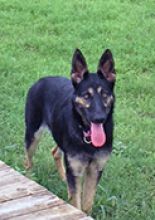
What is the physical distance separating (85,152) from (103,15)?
6.59 meters

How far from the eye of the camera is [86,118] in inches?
207

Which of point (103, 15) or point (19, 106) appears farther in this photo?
point (103, 15)

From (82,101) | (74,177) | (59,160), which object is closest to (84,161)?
(74,177)

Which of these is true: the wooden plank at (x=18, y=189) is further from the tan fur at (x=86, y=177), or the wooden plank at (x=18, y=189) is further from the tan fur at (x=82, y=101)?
the tan fur at (x=82, y=101)

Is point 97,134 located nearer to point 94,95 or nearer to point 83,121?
point 83,121

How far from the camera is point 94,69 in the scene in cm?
929

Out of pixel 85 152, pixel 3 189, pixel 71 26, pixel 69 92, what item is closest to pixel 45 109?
pixel 69 92

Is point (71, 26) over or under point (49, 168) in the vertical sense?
over

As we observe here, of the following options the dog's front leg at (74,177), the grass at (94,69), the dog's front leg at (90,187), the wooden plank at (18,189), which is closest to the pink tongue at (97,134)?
the dog's front leg at (74,177)

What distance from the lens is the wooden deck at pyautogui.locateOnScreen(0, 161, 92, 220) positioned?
4.57 m

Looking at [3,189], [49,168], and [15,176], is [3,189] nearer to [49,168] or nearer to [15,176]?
[15,176]

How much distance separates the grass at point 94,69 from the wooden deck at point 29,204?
38.1 inches

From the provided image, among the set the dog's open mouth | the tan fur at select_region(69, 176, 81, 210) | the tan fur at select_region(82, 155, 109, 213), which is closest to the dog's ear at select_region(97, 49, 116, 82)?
the dog's open mouth

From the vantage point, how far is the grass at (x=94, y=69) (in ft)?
20.3
